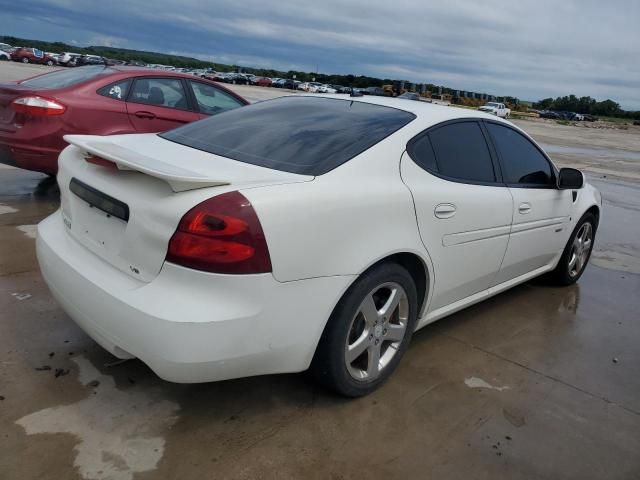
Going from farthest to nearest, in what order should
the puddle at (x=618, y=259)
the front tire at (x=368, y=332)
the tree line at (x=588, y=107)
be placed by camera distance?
1. the tree line at (x=588, y=107)
2. the puddle at (x=618, y=259)
3. the front tire at (x=368, y=332)

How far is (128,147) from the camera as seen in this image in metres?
2.88

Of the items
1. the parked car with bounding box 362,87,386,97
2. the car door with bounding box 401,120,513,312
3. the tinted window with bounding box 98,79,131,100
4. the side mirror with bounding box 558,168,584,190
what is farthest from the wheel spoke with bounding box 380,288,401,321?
the tinted window with bounding box 98,79,131,100

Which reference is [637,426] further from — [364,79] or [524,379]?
[364,79]

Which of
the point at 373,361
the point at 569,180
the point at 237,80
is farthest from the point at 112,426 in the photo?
the point at 237,80

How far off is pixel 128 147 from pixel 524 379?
256 centimetres

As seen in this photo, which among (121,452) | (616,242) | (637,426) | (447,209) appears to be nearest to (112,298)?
(121,452)

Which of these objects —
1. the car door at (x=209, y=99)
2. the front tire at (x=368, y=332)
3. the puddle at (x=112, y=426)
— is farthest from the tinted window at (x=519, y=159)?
the car door at (x=209, y=99)

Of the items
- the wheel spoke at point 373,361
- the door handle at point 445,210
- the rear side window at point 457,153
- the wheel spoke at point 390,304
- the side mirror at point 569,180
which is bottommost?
the wheel spoke at point 373,361

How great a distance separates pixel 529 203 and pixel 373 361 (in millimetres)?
1774

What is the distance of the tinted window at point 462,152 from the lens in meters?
3.19

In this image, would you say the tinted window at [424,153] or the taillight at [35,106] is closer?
the tinted window at [424,153]

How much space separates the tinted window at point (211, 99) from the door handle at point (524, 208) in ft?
13.6

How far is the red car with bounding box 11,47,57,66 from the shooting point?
50.3m

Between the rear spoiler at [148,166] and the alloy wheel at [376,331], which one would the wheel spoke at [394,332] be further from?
the rear spoiler at [148,166]
